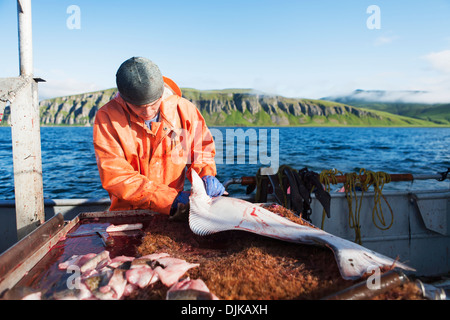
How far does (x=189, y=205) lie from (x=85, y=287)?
1.34 m

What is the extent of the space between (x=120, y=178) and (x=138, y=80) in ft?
3.33

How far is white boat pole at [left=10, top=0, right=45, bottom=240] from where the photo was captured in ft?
9.64

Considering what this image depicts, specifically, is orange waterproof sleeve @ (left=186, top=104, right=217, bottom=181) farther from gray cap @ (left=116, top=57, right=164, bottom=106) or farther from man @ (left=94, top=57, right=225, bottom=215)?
gray cap @ (left=116, top=57, right=164, bottom=106)

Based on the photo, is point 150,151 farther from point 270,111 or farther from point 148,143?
point 270,111

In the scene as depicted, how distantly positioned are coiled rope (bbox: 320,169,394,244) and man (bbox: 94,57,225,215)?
7.23 ft

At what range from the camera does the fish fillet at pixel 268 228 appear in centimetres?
191

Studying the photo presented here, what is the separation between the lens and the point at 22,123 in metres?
2.96

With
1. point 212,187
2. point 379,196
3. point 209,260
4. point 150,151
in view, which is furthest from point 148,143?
point 379,196

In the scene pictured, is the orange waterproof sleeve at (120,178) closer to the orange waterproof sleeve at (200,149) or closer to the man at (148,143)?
the man at (148,143)

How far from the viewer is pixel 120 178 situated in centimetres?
314

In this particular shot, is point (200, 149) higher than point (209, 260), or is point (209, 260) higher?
point (200, 149)

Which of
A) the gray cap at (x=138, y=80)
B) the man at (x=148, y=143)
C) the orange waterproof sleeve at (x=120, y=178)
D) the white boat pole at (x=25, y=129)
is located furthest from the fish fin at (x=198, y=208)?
the white boat pole at (x=25, y=129)

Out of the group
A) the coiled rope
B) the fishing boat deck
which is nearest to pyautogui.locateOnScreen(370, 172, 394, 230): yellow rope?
the coiled rope
